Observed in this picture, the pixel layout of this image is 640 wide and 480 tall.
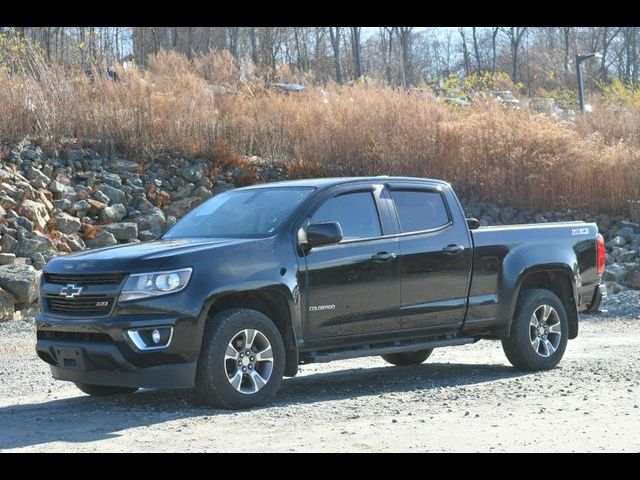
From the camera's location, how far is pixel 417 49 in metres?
74.1

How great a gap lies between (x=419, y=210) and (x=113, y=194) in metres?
13.1

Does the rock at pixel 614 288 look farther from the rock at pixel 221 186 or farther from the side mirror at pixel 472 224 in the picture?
the side mirror at pixel 472 224

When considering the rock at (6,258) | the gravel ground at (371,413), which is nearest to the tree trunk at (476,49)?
the rock at (6,258)

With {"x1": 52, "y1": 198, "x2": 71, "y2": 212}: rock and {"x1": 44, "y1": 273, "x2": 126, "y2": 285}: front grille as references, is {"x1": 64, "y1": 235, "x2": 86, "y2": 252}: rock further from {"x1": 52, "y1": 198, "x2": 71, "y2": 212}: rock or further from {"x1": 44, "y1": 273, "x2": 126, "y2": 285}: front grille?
{"x1": 44, "y1": 273, "x2": 126, "y2": 285}: front grille

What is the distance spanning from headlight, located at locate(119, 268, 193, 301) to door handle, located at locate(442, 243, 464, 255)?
292cm

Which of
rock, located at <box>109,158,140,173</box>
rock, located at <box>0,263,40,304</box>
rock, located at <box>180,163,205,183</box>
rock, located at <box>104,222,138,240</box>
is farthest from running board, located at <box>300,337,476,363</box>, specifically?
rock, located at <box>109,158,140,173</box>

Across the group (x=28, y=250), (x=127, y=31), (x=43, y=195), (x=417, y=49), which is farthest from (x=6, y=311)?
(x=417, y=49)

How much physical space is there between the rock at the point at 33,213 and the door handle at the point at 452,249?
11874 millimetres

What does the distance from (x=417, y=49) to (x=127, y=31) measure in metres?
26.2

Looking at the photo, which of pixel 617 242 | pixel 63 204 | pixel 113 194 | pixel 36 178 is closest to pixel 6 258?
pixel 63 204

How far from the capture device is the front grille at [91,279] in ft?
28.5

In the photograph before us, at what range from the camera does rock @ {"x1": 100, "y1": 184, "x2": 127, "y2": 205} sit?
2264 centimetres

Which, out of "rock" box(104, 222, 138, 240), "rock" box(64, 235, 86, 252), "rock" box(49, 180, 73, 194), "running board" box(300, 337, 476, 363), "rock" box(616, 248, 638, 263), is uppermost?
"rock" box(49, 180, 73, 194)
